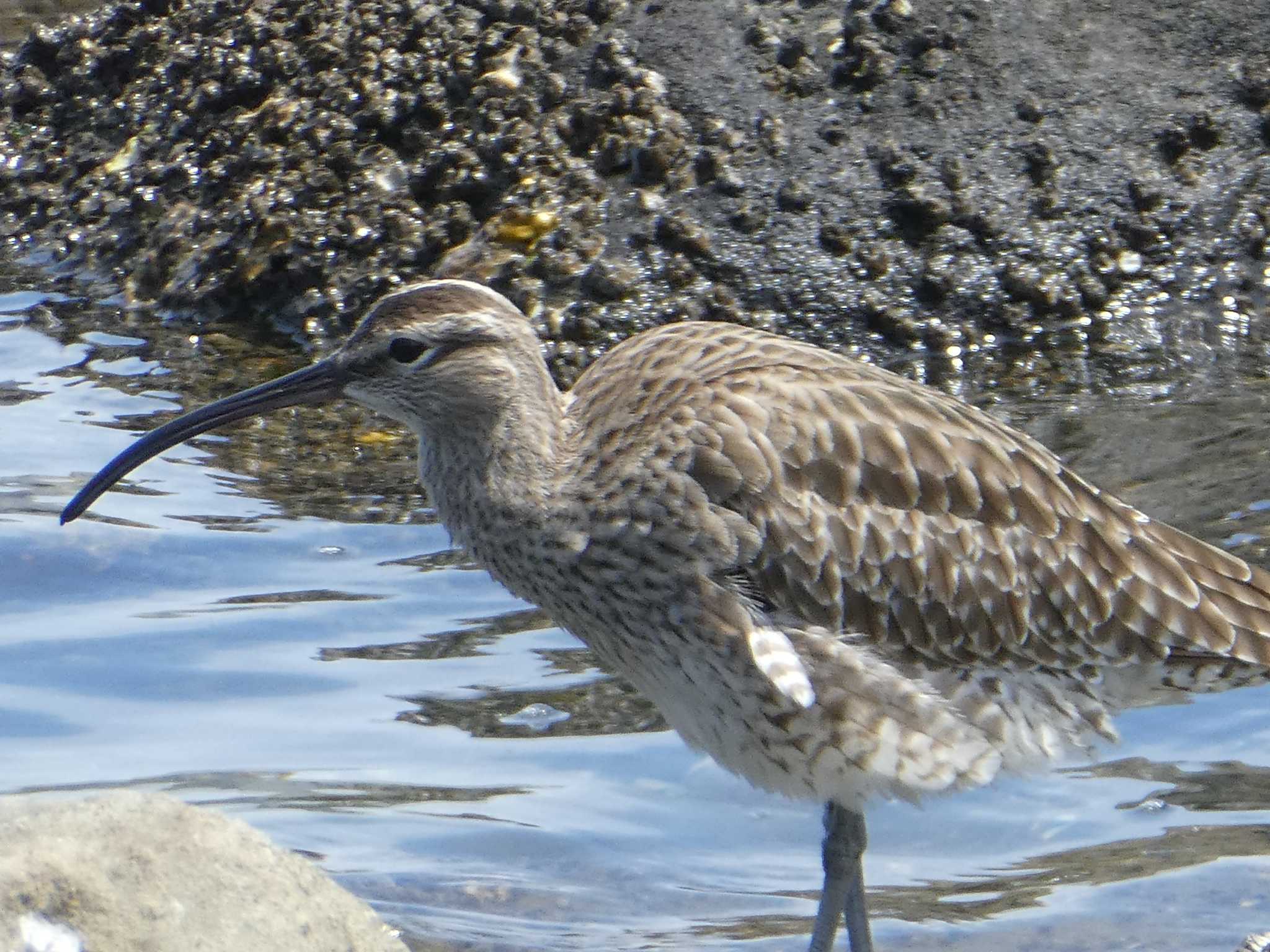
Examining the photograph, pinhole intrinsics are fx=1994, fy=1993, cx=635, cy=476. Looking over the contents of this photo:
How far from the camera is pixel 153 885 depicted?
4414 mm

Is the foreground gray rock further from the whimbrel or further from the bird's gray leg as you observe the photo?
the bird's gray leg

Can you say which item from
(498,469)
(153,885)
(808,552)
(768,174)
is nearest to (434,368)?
(498,469)

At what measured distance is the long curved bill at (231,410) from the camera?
6.05 meters

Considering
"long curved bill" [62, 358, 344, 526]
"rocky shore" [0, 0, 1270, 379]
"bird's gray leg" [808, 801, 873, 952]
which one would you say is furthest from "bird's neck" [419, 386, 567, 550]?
"rocky shore" [0, 0, 1270, 379]

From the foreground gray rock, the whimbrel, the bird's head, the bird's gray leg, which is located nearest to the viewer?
the foreground gray rock

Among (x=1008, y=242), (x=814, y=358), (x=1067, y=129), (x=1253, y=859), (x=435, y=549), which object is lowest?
(x=1253, y=859)

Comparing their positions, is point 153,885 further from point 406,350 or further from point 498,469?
point 406,350

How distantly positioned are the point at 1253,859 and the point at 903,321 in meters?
3.74

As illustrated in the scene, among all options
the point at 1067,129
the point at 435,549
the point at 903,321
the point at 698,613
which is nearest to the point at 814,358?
the point at 698,613

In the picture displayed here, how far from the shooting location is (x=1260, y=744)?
6.77 m

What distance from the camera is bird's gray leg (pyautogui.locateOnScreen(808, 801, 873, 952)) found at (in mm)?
5883

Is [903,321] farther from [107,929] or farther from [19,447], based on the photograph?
[107,929]

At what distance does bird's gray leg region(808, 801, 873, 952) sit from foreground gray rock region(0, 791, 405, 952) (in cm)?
166

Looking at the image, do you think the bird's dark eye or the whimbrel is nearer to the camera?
the whimbrel
